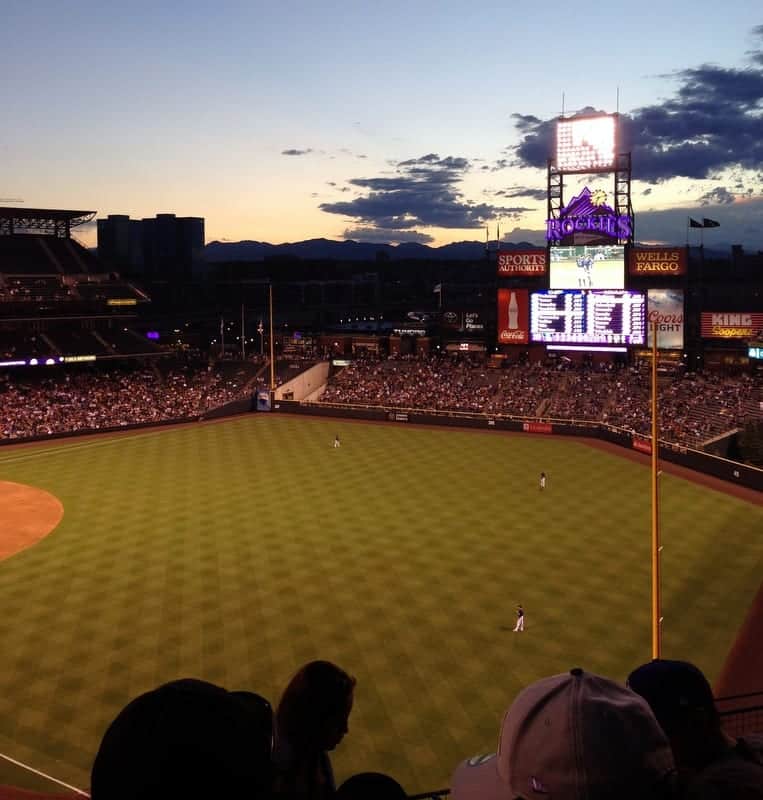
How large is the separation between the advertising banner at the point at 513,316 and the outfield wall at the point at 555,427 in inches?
258

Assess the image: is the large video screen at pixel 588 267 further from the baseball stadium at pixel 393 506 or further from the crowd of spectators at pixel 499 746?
the crowd of spectators at pixel 499 746

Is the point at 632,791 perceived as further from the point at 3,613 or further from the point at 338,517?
the point at 338,517

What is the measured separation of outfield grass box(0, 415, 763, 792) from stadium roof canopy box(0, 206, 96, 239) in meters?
37.7

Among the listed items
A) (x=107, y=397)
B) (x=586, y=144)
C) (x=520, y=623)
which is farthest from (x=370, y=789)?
(x=107, y=397)

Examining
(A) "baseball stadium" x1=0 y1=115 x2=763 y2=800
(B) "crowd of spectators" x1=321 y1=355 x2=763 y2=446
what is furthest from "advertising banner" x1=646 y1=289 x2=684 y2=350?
(B) "crowd of spectators" x1=321 y1=355 x2=763 y2=446

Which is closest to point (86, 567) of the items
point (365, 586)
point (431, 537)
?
point (365, 586)

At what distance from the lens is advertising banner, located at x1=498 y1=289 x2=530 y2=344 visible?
52938mm

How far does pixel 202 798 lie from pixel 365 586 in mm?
21477

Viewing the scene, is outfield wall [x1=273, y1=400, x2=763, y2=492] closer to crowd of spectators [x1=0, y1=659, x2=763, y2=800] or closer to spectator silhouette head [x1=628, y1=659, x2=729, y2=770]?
spectator silhouette head [x1=628, y1=659, x2=729, y2=770]

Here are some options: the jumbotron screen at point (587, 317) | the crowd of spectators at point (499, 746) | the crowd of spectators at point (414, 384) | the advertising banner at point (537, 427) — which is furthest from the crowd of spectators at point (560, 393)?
the crowd of spectators at point (499, 746)

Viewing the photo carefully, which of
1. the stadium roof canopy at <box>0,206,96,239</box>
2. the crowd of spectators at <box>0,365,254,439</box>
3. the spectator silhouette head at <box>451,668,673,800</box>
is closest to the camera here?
the spectator silhouette head at <box>451,668,673,800</box>

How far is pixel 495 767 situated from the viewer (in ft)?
8.36

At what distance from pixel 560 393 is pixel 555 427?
8923mm

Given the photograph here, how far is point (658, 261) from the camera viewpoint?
5131cm
